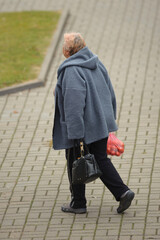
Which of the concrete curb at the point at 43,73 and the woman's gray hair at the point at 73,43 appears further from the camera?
the concrete curb at the point at 43,73

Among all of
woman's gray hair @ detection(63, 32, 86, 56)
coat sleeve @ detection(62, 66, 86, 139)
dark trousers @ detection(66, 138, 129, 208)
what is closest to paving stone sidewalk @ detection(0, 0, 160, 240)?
dark trousers @ detection(66, 138, 129, 208)

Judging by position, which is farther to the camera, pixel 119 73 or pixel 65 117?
pixel 119 73

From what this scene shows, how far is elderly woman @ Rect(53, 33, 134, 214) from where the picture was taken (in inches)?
208

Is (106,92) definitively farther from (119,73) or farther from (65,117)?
(119,73)

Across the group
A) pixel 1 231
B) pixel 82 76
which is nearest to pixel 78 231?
pixel 1 231

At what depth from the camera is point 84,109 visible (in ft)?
A: 17.8

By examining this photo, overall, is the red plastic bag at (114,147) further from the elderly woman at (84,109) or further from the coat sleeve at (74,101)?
the coat sleeve at (74,101)

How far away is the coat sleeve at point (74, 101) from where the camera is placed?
5.27m

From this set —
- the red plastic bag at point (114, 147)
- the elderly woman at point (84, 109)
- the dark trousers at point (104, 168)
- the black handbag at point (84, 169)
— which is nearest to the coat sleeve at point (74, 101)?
the elderly woman at point (84, 109)

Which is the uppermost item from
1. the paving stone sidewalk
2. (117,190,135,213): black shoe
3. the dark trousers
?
the dark trousers

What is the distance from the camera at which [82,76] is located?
534 cm

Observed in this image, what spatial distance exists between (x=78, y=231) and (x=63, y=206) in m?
0.49

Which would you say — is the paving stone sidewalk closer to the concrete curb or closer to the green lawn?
the concrete curb

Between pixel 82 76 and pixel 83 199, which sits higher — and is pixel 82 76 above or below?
above
